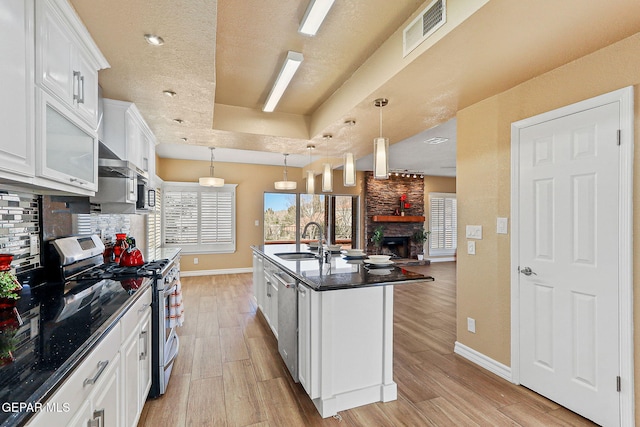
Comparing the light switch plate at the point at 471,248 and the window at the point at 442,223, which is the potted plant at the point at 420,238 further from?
the light switch plate at the point at 471,248

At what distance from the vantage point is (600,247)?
1.95 metres

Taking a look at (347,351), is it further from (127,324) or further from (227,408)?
(127,324)

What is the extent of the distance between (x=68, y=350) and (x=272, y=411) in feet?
5.06

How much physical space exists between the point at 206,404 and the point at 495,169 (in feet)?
10.00

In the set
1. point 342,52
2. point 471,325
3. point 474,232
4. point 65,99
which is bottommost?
point 471,325

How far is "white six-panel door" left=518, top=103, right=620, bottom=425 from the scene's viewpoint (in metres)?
1.90

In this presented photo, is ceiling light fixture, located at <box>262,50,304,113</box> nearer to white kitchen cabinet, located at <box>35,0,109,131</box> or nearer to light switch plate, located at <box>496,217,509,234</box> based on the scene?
white kitchen cabinet, located at <box>35,0,109,131</box>

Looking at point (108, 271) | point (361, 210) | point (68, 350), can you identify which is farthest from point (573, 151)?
point (361, 210)

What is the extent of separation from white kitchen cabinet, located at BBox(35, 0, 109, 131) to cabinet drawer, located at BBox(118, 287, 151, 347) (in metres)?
1.18

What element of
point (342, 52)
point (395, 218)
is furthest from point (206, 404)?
point (395, 218)

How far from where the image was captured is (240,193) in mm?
7223

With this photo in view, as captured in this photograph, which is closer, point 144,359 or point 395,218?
point 144,359

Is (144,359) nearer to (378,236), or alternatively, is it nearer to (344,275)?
(344,275)

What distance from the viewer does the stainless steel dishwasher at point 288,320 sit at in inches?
93.5
